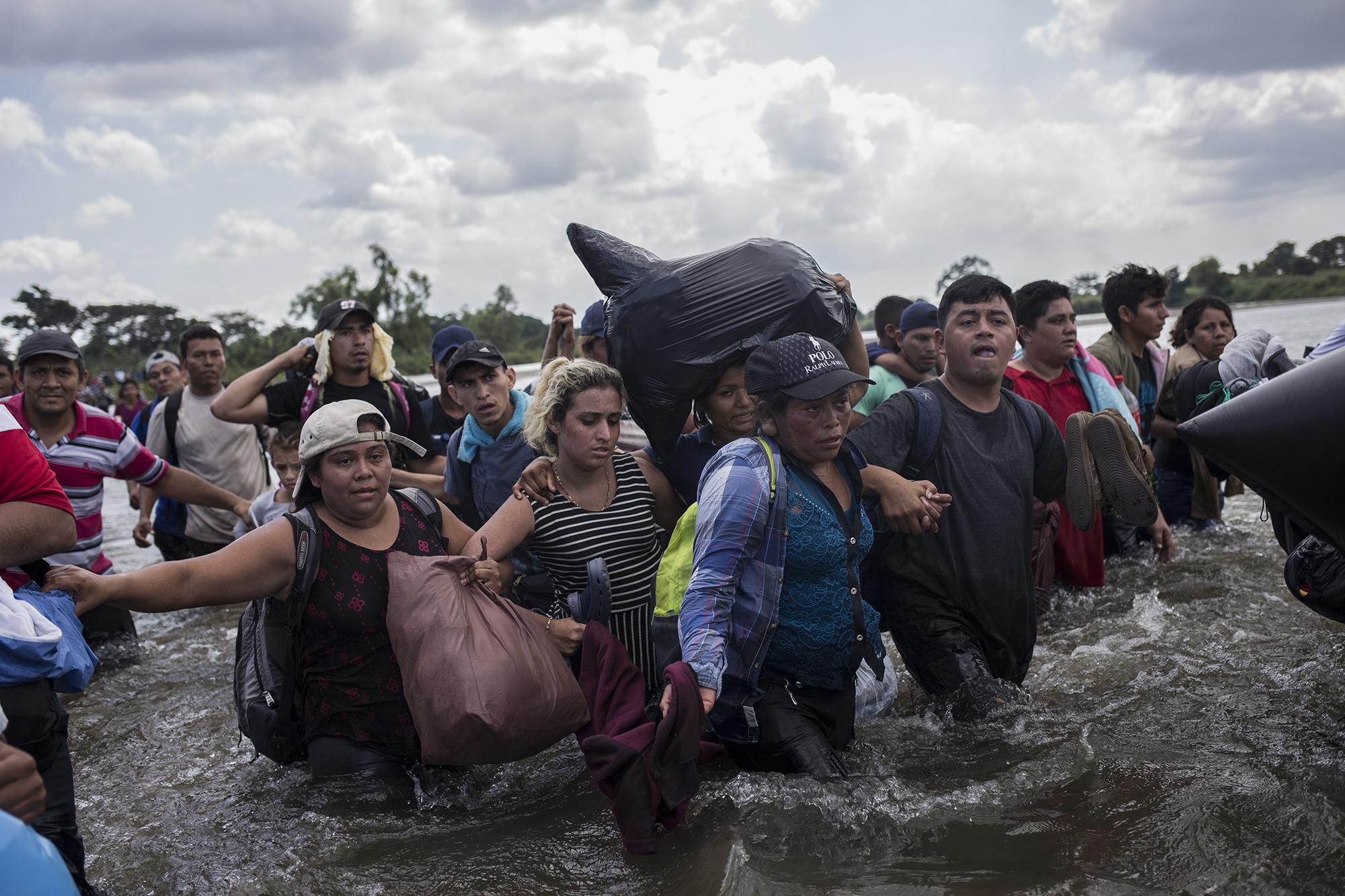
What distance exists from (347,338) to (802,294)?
110 inches

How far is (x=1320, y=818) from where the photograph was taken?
3.06m

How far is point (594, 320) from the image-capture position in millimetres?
4984

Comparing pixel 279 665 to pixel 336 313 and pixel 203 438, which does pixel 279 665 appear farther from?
pixel 203 438

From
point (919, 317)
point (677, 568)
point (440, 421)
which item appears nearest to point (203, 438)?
point (440, 421)

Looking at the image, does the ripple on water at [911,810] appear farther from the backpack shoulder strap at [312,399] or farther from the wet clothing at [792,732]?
the backpack shoulder strap at [312,399]

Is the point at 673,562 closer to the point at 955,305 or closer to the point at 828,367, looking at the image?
the point at 828,367

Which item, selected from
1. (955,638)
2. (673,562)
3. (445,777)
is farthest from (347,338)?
(955,638)

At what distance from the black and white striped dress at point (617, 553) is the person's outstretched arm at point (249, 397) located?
8.33 feet

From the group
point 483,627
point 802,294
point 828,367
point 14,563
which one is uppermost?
point 802,294

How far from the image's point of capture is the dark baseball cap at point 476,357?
4.81m

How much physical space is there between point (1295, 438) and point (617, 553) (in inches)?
81.5

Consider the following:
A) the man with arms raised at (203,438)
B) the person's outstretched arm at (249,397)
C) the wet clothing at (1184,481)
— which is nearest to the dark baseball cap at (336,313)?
the person's outstretched arm at (249,397)

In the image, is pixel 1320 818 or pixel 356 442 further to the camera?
pixel 356 442

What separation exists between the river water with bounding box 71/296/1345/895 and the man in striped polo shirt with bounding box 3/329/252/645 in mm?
1186
